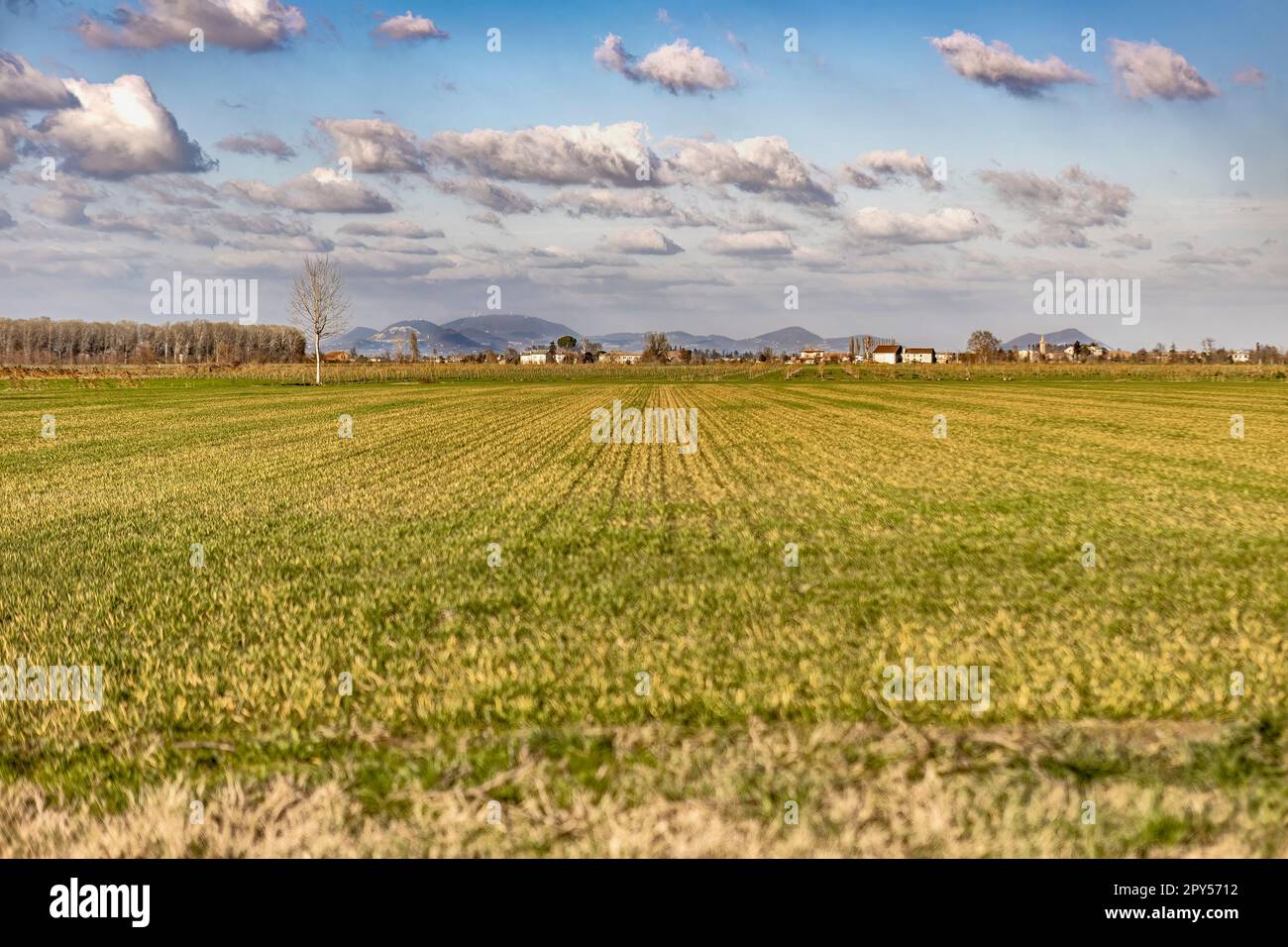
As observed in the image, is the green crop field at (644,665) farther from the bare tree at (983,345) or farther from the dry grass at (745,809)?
the bare tree at (983,345)

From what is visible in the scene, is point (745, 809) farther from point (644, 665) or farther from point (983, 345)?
point (983, 345)

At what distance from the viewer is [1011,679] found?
7.48 metres

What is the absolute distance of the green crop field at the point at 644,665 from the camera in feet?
17.2

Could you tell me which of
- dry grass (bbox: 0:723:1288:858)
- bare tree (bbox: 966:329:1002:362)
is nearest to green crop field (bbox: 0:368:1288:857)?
dry grass (bbox: 0:723:1288:858)

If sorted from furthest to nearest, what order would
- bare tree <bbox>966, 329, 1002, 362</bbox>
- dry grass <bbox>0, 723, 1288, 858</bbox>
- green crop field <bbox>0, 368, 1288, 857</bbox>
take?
bare tree <bbox>966, 329, 1002, 362</bbox>
green crop field <bbox>0, 368, 1288, 857</bbox>
dry grass <bbox>0, 723, 1288, 858</bbox>

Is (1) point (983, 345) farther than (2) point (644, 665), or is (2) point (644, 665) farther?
(1) point (983, 345)

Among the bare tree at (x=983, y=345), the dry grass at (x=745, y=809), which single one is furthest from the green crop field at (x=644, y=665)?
the bare tree at (x=983, y=345)

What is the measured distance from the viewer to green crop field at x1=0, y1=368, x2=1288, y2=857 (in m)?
5.25

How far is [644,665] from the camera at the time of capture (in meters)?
7.84

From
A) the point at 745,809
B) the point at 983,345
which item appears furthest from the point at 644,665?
the point at 983,345

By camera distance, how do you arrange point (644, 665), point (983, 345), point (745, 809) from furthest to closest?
point (983, 345)
point (644, 665)
point (745, 809)

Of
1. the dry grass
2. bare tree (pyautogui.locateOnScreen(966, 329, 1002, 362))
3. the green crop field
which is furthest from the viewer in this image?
bare tree (pyautogui.locateOnScreen(966, 329, 1002, 362))

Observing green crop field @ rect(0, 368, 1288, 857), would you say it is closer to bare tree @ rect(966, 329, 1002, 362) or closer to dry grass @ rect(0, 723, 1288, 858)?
dry grass @ rect(0, 723, 1288, 858)
